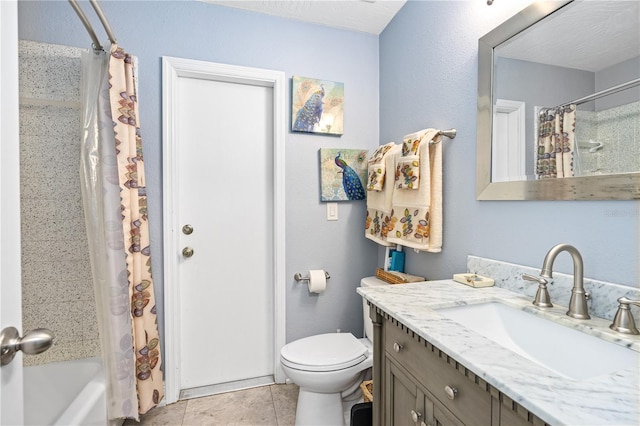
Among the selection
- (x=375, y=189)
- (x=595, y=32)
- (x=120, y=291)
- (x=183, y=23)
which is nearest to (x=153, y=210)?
(x=120, y=291)

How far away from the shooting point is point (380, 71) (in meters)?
2.14

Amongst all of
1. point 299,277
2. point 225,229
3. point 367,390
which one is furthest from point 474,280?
point 225,229

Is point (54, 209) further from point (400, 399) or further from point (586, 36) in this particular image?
point (586, 36)

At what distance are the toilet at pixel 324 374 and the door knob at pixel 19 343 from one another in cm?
109

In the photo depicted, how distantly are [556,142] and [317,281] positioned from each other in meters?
1.42

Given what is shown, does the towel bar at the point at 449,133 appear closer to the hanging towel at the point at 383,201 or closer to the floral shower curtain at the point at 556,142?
the hanging towel at the point at 383,201

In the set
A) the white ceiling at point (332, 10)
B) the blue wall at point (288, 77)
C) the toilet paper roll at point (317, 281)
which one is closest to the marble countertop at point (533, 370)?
the toilet paper roll at point (317, 281)

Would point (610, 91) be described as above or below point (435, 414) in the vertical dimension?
above

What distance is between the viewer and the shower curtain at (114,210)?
4.47ft

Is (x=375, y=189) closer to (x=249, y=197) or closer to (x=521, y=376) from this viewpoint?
(x=249, y=197)

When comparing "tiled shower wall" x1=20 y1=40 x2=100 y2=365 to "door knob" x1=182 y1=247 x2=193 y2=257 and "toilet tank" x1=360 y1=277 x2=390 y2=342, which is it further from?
"toilet tank" x1=360 y1=277 x2=390 y2=342

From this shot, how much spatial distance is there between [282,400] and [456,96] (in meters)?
1.91

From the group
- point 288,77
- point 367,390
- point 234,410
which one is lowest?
point 234,410

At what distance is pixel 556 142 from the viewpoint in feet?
3.26
